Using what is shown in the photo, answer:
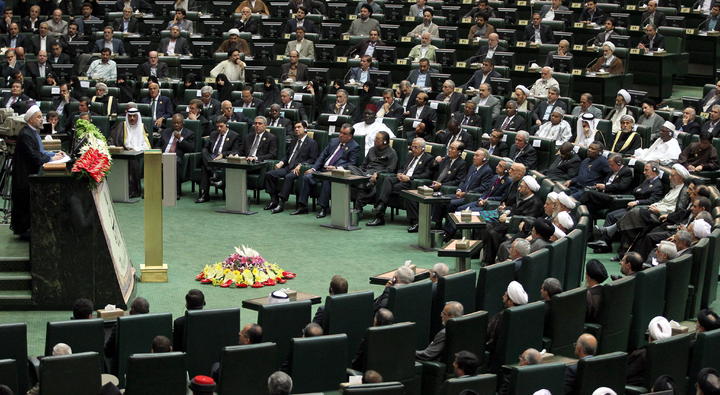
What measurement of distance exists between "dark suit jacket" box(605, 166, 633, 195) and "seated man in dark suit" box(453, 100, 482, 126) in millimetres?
2972

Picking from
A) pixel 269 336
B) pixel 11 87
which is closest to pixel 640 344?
pixel 269 336

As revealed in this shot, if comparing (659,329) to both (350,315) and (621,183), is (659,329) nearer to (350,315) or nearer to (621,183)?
(350,315)

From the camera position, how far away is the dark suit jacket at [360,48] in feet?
70.2

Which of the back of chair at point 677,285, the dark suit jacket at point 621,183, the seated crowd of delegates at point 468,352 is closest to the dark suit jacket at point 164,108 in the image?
the dark suit jacket at point 621,183

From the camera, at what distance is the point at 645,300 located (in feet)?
34.9

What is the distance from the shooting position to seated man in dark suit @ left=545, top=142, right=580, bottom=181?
15773 mm

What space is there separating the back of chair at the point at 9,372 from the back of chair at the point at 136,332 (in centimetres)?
102

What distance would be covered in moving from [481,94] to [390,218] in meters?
2.84

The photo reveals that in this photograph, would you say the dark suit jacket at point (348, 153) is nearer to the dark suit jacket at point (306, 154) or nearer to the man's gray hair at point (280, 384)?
the dark suit jacket at point (306, 154)

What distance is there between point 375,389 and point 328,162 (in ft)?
31.0

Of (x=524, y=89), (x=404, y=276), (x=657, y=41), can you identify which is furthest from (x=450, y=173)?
(x=657, y=41)

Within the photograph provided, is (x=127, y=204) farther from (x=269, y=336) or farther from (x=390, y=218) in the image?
(x=269, y=336)

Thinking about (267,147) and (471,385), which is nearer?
(471,385)

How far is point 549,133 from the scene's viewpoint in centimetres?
1708
